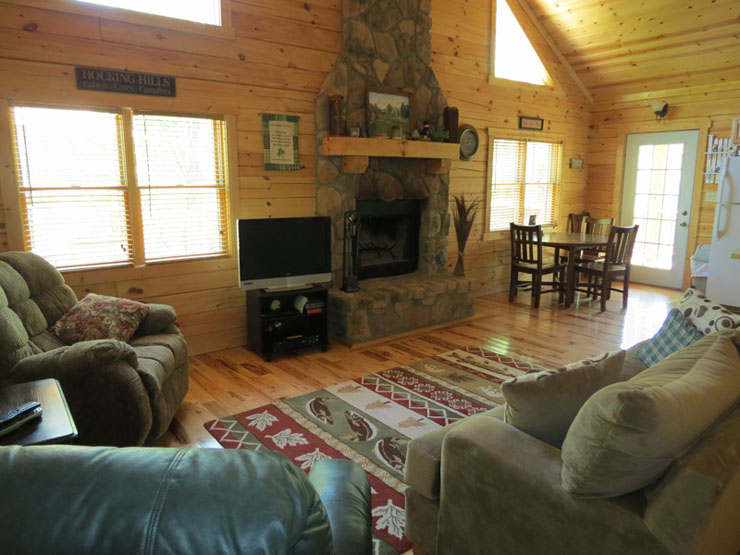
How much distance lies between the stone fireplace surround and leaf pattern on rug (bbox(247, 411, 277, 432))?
1386 mm

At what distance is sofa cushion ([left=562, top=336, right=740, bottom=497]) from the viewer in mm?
1294

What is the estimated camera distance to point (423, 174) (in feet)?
17.4

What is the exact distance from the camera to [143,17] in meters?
3.56

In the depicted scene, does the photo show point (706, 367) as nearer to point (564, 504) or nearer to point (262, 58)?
Result: point (564, 504)

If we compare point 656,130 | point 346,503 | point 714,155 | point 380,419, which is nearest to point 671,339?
point 380,419

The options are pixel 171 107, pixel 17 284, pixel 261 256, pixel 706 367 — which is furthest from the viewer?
pixel 261 256

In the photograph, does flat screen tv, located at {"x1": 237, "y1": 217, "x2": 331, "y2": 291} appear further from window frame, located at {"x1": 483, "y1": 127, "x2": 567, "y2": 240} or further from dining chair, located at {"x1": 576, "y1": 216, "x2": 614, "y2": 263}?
dining chair, located at {"x1": 576, "y1": 216, "x2": 614, "y2": 263}

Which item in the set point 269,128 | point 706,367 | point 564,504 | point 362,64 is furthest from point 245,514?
point 362,64

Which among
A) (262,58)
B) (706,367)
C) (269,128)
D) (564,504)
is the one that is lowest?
(564,504)

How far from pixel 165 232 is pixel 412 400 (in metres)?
2.20

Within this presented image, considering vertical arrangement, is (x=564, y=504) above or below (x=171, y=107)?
below

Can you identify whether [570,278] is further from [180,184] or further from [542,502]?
[542,502]

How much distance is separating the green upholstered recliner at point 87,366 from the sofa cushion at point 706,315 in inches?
101

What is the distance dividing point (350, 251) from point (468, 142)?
2.09 m
